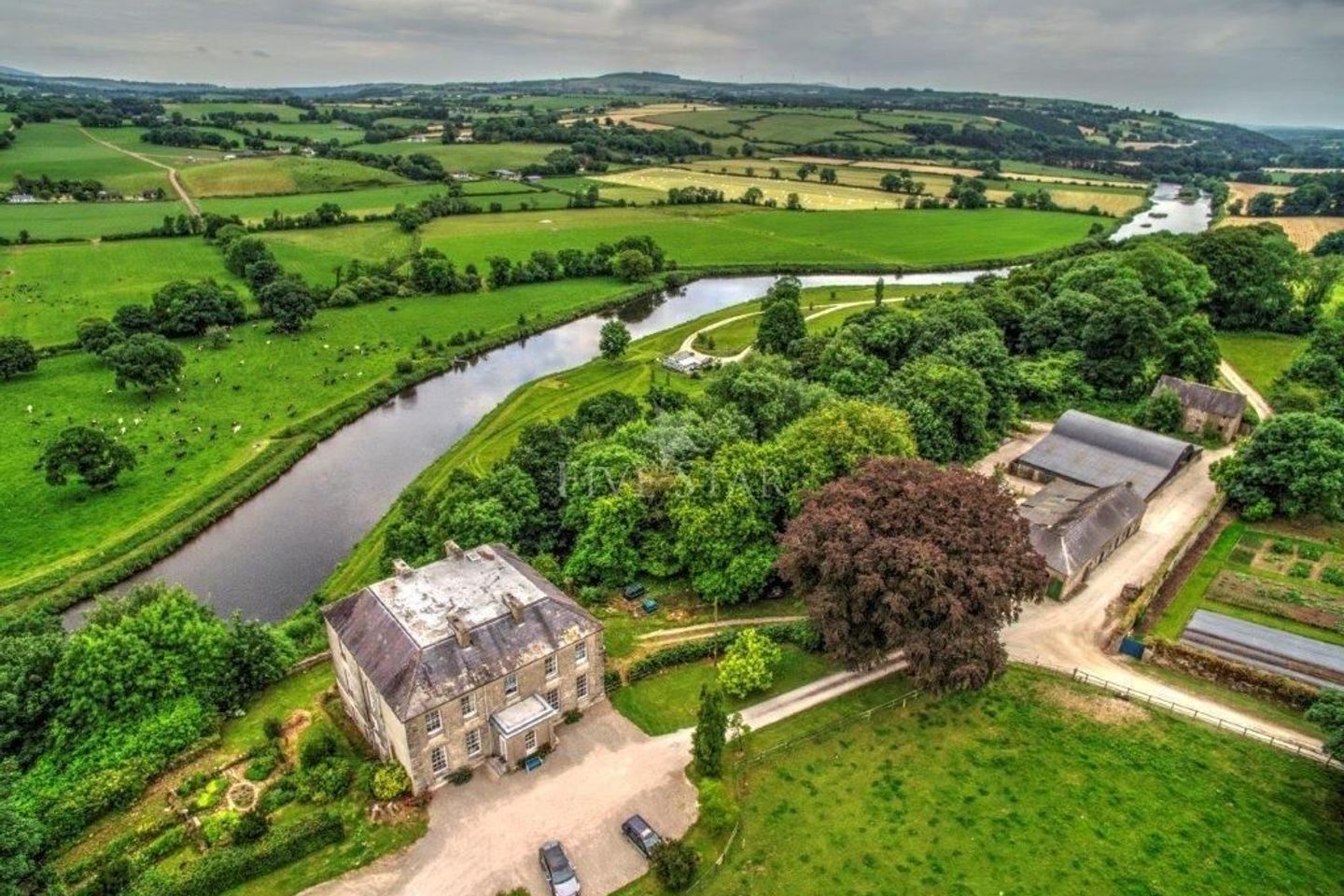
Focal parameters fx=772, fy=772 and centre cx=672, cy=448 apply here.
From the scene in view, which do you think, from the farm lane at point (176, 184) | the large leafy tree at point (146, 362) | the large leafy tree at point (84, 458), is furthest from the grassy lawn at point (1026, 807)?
the farm lane at point (176, 184)

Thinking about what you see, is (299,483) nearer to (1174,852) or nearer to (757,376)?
(757,376)

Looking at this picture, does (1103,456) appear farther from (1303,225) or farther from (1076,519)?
(1303,225)

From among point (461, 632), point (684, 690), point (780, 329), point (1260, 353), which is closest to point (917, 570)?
point (684, 690)

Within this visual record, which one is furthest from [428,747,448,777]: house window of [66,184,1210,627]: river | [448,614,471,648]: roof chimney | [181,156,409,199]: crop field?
[181,156,409,199]: crop field

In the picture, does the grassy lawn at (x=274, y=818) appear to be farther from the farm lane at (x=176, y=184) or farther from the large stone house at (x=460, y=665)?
the farm lane at (x=176, y=184)

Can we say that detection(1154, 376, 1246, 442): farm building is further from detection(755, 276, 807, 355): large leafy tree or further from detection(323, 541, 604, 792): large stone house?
detection(323, 541, 604, 792): large stone house
